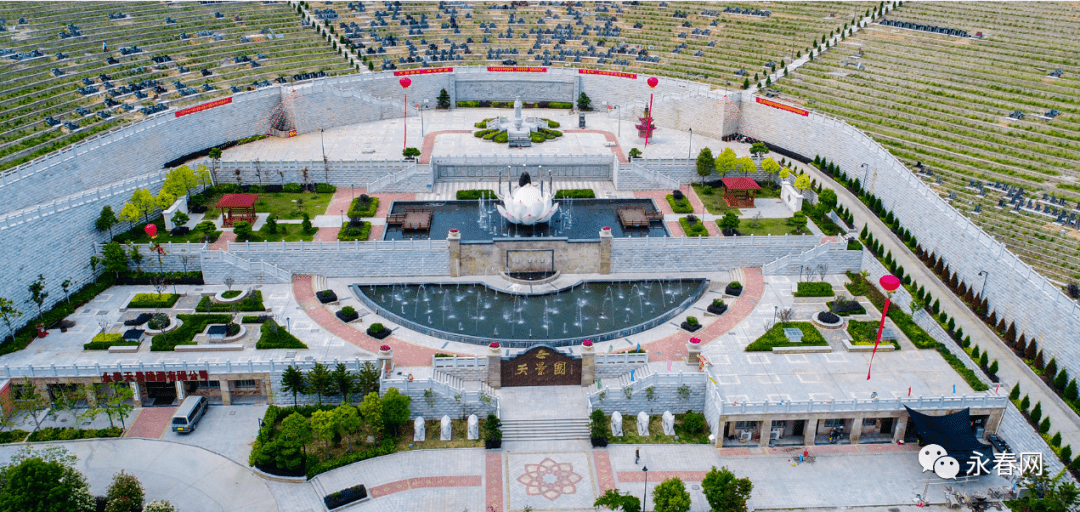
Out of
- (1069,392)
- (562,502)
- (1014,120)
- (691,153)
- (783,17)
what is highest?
(783,17)

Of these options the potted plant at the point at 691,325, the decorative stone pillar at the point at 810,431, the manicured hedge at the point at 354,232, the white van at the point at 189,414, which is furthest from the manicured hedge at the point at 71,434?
the decorative stone pillar at the point at 810,431

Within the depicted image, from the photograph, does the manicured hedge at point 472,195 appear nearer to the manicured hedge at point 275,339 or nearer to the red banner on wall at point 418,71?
the manicured hedge at point 275,339

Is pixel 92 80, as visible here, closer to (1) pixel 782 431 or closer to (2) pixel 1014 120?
(1) pixel 782 431

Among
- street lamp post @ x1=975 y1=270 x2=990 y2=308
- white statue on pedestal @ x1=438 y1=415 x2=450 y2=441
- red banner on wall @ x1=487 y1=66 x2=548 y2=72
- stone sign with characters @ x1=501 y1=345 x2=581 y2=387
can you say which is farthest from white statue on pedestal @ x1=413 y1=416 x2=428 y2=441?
red banner on wall @ x1=487 y1=66 x2=548 y2=72

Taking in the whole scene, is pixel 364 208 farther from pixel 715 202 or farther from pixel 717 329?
pixel 717 329

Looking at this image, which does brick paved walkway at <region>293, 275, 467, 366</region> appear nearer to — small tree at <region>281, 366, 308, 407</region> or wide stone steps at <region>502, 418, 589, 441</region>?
small tree at <region>281, 366, 308, 407</region>

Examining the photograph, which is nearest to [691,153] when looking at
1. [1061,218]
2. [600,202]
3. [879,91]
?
[600,202]

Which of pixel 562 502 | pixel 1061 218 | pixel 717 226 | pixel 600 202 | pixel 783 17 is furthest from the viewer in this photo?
pixel 783 17

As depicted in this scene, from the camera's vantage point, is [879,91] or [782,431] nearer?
[782,431]
